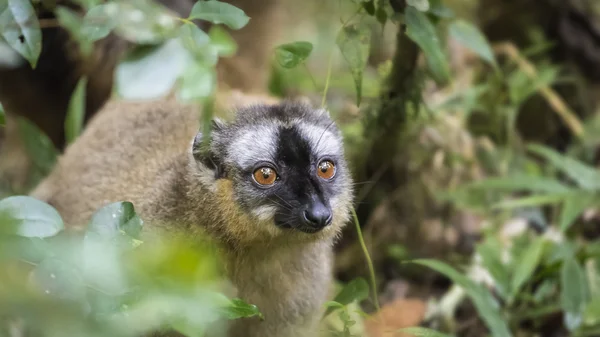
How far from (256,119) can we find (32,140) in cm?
201

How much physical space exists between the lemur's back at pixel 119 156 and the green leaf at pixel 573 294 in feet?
7.20

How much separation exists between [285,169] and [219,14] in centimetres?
93

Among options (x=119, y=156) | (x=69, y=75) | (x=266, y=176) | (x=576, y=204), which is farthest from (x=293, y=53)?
(x=69, y=75)

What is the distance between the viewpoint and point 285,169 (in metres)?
2.85

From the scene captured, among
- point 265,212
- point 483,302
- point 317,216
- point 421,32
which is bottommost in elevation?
point 483,302

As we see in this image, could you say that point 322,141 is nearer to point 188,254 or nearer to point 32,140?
point 188,254

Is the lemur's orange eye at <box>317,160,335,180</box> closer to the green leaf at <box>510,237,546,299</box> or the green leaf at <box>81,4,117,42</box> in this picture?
the green leaf at <box>81,4,117,42</box>

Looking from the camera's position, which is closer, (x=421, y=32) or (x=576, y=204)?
(x=421, y=32)

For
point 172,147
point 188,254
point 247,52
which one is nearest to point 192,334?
point 188,254

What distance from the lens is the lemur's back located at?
3.55m

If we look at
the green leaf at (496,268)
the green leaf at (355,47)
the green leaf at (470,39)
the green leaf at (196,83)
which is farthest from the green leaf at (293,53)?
the green leaf at (496,268)

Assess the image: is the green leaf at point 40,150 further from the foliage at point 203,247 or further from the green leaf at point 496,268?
the green leaf at point 496,268

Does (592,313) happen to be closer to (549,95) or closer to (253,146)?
(253,146)

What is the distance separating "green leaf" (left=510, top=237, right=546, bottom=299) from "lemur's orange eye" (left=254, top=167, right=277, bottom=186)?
5.28ft
